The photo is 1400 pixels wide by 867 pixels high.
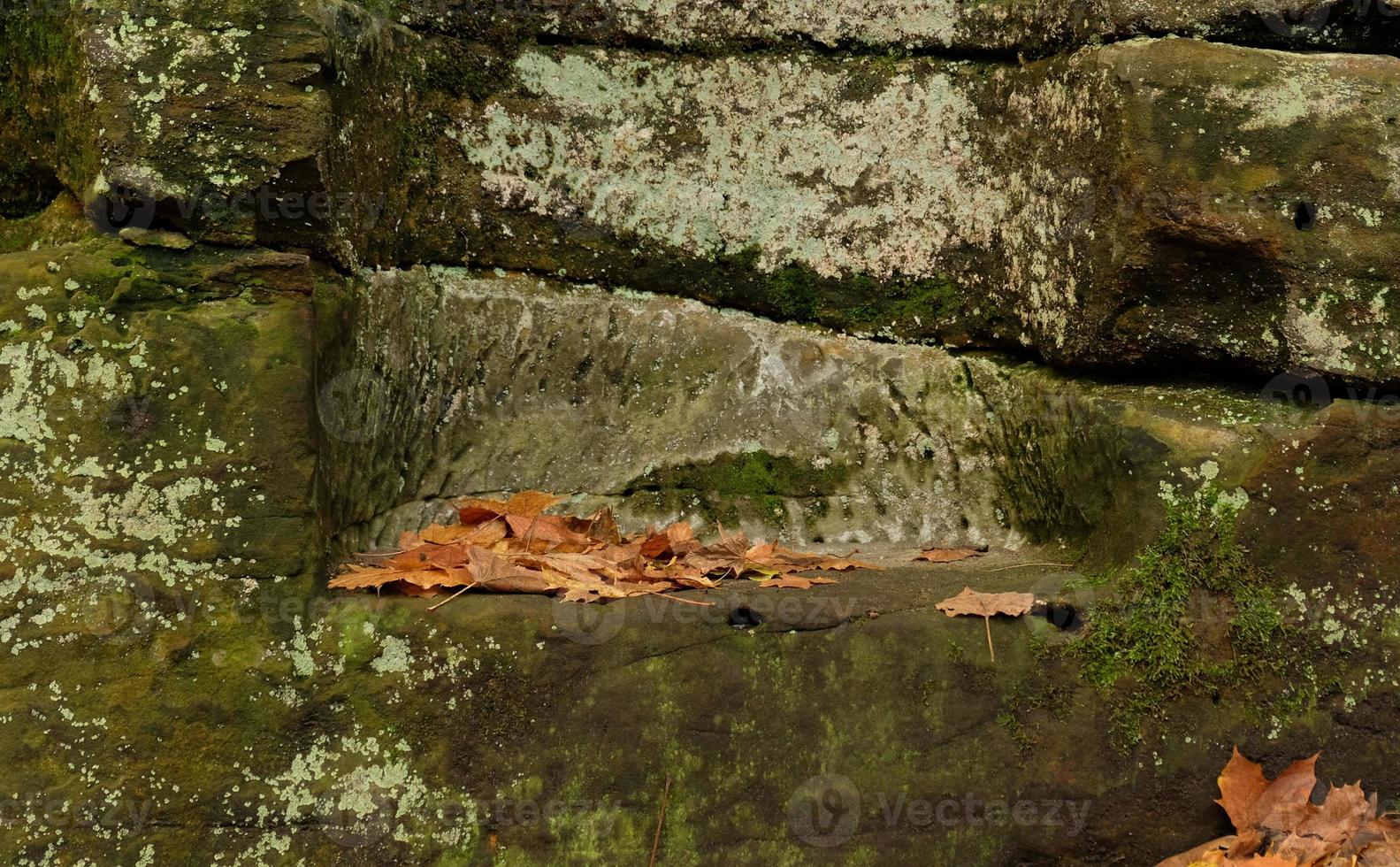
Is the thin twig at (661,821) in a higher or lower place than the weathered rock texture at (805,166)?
lower

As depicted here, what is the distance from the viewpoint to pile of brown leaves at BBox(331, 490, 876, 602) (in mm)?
2514

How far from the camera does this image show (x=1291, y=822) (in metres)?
2.48

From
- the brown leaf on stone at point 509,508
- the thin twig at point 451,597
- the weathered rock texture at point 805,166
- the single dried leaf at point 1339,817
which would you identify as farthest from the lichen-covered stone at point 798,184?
the single dried leaf at point 1339,817

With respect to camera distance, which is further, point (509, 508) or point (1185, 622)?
point (509, 508)

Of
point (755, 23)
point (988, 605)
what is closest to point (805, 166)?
point (755, 23)

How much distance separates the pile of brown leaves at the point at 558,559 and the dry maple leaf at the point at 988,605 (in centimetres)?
28

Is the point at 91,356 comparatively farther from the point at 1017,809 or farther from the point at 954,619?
the point at 1017,809

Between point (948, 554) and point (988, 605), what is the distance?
43 centimetres

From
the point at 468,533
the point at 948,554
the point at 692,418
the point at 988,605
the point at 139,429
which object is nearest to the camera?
the point at 139,429

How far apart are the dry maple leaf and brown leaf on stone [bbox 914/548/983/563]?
1.15 feet

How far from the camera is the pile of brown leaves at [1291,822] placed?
2.41 m

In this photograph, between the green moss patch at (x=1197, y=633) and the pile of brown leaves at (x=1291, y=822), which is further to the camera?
the green moss patch at (x=1197, y=633)

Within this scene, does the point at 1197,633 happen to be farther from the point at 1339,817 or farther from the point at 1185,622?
the point at 1339,817

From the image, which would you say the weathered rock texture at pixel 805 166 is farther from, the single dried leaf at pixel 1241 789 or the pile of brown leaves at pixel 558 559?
the single dried leaf at pixel 1241 789
